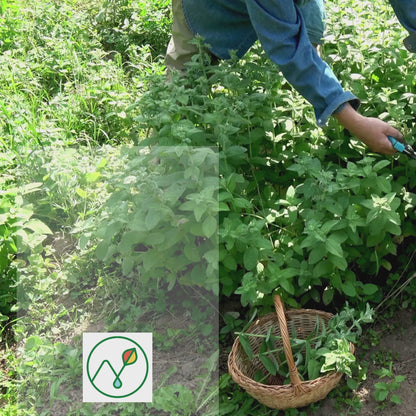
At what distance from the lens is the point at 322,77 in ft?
8.10

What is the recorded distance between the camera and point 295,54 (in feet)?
8.02

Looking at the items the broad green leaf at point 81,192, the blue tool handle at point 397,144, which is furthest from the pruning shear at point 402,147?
the broad green leaf at point 81,192

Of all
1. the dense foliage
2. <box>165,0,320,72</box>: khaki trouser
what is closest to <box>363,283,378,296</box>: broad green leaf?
the dense foliage

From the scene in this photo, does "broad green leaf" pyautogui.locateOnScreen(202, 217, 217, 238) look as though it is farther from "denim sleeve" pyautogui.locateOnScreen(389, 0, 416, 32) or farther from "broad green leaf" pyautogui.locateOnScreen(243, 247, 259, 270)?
"denim sleeve" pyautogui.locateOnScreen(389, 0, 416, 32)

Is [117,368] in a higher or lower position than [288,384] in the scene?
higher

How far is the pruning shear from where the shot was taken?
8.18ft

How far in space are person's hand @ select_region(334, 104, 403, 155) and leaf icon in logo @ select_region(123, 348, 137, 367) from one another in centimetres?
117

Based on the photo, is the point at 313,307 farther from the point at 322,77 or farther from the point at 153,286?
the point at 322,77

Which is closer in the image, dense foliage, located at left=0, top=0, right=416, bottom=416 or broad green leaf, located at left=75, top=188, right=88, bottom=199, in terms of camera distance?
dense foliage, located at left=0, top=0, right=416, bottom=416

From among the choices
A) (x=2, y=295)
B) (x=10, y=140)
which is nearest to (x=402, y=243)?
(x=2, y=295)

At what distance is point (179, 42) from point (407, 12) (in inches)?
44.5

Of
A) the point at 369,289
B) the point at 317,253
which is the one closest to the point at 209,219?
the point at 317,253

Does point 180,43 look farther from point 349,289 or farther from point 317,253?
point 349,289

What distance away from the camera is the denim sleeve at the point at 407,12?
257cm
